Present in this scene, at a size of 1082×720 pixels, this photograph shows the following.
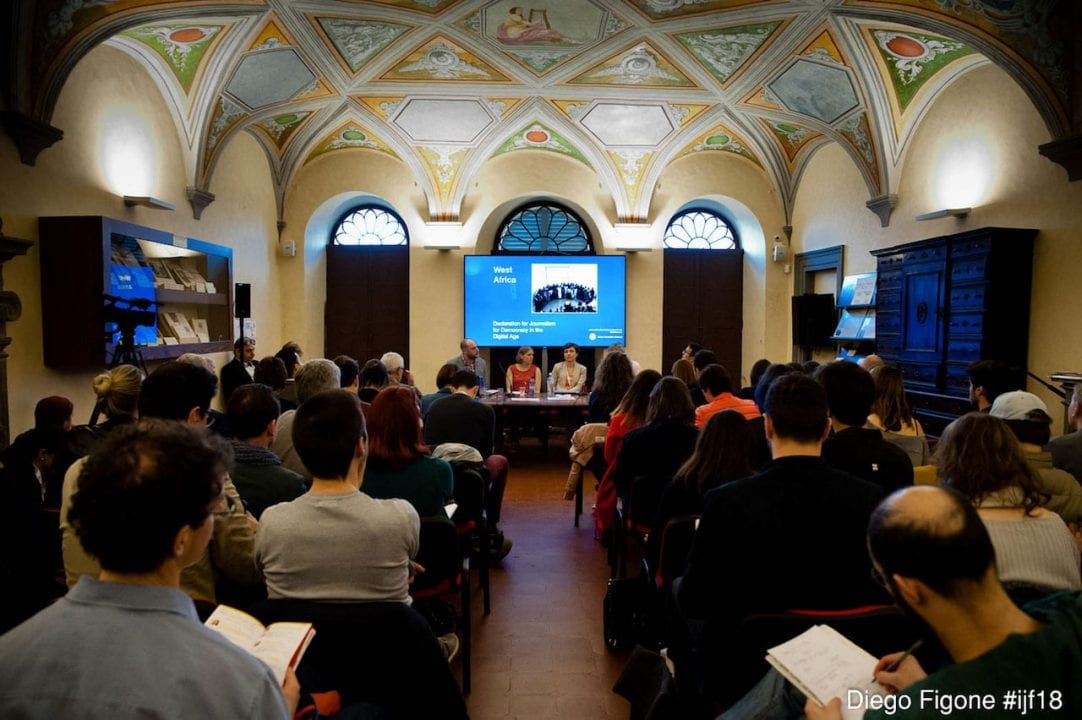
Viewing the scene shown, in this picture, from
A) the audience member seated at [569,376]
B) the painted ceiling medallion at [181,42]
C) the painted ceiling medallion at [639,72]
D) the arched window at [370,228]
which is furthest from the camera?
the arched window at [370,228]

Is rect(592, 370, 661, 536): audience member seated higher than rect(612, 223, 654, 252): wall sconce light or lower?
lower

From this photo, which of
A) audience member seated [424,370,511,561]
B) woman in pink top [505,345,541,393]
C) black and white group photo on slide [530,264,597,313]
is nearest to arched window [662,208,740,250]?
black and white group photo on slide [530,264,597,313]

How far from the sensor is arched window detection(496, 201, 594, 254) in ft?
35.9

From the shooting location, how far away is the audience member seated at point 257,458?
2262 mm

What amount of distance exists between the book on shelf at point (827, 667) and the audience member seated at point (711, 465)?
1255mm

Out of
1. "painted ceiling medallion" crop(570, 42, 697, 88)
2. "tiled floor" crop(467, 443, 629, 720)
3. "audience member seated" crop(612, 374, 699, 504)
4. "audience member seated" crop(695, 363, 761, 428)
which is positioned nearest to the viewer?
"tiled floor" crop(467, 443, 629, 720)

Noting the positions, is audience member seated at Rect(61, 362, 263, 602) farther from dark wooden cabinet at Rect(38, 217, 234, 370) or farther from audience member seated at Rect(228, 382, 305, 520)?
dark wooden cabinet at Rect(38, 217, 234, 370)

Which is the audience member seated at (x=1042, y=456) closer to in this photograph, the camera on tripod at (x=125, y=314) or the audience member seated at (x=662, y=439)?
the audience member seated at (x=662, y=439)

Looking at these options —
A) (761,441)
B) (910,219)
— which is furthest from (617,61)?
(761,441)

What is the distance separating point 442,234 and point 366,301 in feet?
5.79

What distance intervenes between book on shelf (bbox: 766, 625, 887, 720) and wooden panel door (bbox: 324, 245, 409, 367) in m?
9.77

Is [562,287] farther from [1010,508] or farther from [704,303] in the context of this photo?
[1010,508]

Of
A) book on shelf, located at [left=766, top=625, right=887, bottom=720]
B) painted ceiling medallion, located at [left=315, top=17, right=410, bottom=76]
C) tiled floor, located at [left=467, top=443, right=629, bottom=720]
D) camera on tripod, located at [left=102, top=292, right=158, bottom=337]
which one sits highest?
painted ceiling medallion, located at [left=315, top=17, right=410, bottom=76]

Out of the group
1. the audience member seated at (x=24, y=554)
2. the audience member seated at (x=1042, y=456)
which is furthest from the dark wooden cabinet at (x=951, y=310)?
the audience member seated at (x=24, y=554)
